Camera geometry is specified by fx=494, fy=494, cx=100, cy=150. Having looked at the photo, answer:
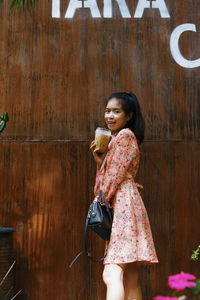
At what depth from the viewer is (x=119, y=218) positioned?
3480 mm

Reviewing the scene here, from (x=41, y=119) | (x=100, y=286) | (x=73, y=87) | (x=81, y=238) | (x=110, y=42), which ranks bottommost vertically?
(x=100, y=286)

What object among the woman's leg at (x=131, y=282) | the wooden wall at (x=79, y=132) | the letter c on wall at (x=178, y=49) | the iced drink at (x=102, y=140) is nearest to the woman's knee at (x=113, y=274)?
the woman's leg at (x=131, y=282)

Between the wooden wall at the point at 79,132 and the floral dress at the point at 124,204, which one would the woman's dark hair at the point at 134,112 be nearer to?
the floral dress at the point at 124,204

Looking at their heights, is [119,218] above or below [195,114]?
below

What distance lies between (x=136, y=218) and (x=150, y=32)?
2.01 metres

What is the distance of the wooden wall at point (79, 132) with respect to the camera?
4.55m

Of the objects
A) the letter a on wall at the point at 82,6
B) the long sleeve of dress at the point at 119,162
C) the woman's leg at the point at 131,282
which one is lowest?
the woman's leg at the point at 131,282

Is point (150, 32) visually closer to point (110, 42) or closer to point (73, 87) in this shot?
point (110, 42)

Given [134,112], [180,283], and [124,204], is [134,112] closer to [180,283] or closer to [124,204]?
[124,204]

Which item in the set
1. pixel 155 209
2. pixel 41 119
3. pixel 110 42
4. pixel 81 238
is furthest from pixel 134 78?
pixel 81 238

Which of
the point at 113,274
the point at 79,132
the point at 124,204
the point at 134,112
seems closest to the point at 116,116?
the point at 134,112

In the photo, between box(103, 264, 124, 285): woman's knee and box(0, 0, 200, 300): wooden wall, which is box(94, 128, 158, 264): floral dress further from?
box(0, 0, 200, 300): wooden wall

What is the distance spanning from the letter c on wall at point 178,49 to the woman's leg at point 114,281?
7.08 ft

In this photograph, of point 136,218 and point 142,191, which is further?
point 142,191
